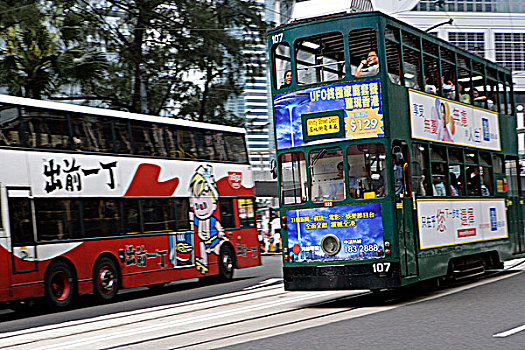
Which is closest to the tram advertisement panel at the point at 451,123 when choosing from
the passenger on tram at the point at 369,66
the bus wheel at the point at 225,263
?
the passenger on tram at the point at 369,66

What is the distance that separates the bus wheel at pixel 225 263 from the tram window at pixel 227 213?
1.98ft

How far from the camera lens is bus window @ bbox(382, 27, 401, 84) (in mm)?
13258

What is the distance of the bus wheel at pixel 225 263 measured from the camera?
2239 cm

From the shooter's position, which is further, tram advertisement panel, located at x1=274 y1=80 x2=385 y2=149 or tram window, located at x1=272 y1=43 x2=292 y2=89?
tram window, located at x1=272 y1=43 x2=292 y2=89

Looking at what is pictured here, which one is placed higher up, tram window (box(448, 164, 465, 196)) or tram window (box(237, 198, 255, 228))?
tram window (box(448, 164, 465, 196))

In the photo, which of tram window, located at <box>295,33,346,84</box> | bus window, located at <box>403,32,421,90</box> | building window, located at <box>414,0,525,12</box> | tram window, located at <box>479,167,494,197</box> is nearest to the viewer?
tram window, located at <box>295,33,346,84</box>

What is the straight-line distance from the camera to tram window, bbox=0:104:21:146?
50.7 ft

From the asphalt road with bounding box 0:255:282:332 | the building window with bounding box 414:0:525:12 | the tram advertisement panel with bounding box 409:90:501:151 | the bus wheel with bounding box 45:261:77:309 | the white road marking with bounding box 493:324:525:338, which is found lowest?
the asphalt road with bounding box 0:255:282:332

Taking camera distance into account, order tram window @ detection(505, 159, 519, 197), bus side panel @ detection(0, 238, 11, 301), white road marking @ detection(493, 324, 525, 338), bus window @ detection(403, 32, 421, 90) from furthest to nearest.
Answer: tram window @ detection(505, 159, 519, 197), bus side panel @ detection(0, 238, 11, 301), bus window @ detection(403, 32, 421, 90), white road marking @ detection(493, 324, 525, 338)

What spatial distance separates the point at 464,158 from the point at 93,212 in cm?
748

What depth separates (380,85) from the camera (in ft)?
42.6

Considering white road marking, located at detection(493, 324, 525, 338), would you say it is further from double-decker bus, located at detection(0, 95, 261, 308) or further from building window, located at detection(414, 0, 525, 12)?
building window, located at detection(414, 0, 525, 12)

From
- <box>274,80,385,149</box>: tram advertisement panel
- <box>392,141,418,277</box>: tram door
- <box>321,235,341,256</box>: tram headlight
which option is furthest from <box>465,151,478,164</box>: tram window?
<box>321,235,341,256</box>: tram headlight

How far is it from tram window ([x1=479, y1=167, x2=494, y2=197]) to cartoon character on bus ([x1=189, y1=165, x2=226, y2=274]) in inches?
287
